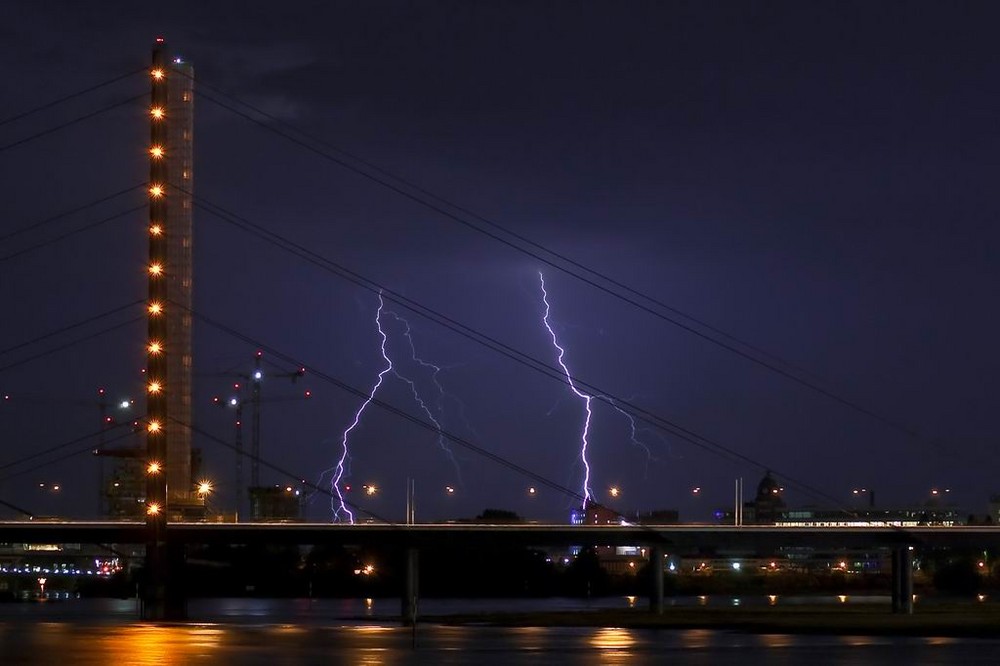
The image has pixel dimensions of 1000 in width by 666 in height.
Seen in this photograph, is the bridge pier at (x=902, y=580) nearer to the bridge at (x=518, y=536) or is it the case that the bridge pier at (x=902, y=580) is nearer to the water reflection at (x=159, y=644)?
the bridge at (x=518, y=536)

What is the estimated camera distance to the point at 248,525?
335 ft

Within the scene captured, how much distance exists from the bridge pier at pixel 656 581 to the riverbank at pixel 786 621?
1.59 m

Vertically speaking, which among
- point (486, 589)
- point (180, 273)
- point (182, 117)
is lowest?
point (486, 589)

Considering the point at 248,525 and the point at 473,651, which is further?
the point at 248,525

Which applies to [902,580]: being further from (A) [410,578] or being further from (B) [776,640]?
(B) [776,640]

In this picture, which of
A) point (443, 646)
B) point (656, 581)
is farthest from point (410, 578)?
point (443, 646)

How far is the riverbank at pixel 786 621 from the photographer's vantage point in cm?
6875

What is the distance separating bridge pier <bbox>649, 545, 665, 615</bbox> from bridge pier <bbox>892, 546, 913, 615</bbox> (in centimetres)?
1475

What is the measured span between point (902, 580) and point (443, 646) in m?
64.7

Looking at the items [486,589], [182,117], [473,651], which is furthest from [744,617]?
[486,589]

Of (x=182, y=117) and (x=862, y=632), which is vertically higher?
(x=182, y=117)

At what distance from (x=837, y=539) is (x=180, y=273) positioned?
4825 cm

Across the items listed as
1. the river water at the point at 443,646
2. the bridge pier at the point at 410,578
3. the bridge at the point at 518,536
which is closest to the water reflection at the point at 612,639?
the river water at the point at 443,646

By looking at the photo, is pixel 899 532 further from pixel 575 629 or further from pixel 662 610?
pixel 575 629
